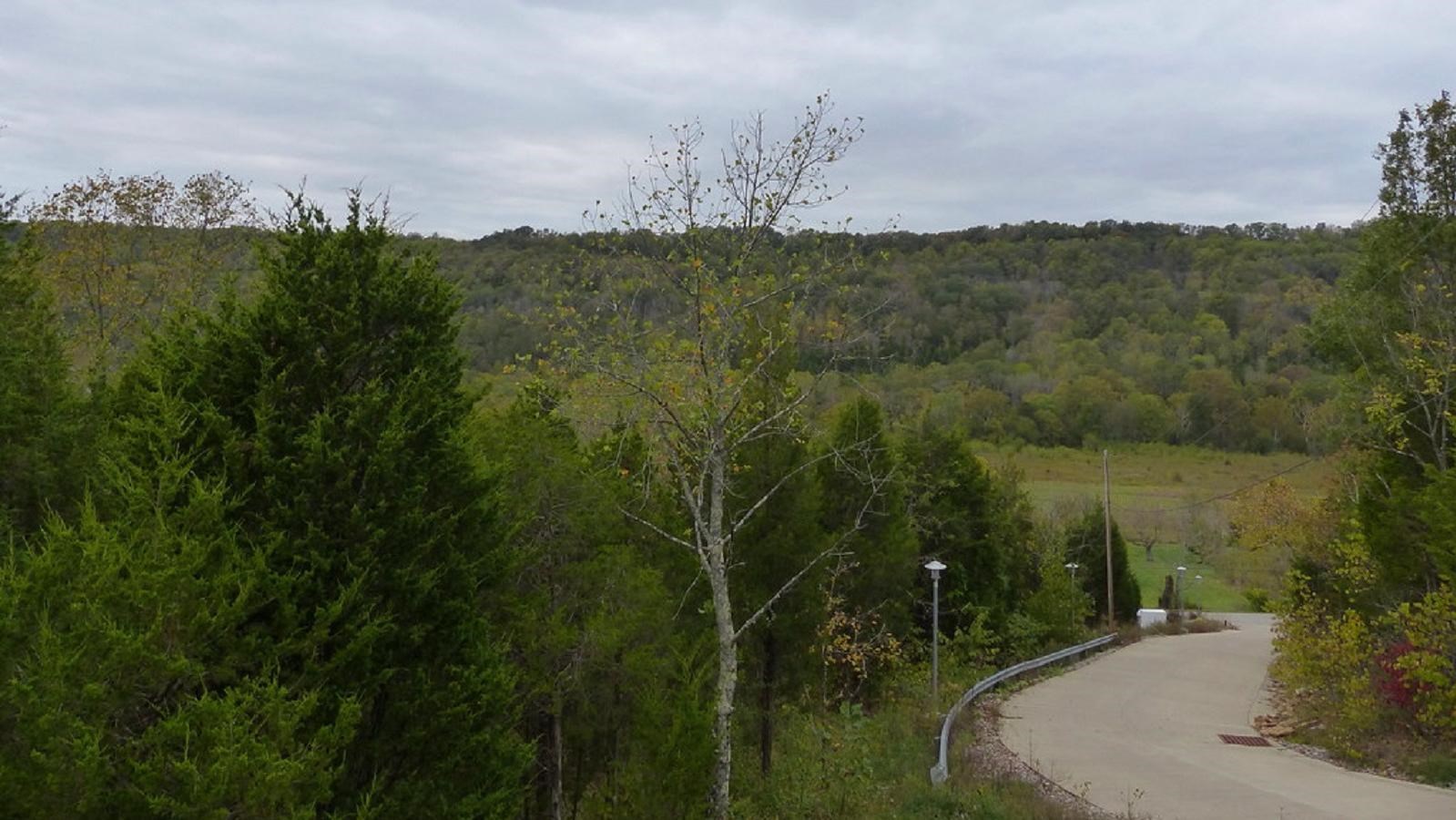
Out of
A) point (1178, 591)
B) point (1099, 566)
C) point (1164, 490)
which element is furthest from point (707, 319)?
point (1164, 490)

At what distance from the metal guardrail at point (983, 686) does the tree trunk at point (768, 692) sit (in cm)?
251

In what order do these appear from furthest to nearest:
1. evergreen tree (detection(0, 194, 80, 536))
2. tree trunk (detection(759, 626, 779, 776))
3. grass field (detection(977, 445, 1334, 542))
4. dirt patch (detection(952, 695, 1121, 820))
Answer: grass field (detection(977, 445, 1334, 542)) → tree trunk (detection(759, 626, 779, 776)) → dirt patch (detection(952, 695, 1121, 820)) → evergreen tree (detection(0, 194, 80, 536))

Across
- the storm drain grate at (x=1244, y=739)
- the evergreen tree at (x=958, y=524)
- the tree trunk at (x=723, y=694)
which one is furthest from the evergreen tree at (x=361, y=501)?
the evergreen tree at (x=958, y=524)

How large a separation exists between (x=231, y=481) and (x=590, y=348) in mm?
4367

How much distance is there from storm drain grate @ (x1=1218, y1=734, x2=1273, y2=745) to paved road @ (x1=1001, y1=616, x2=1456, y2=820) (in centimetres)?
28

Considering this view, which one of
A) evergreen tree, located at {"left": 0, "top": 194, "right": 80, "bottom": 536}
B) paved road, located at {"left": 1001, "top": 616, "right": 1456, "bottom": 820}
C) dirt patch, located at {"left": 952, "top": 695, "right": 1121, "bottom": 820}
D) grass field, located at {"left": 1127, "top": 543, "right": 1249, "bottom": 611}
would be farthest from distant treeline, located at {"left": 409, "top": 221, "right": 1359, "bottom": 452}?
evergreen tree, located at {"left": 0, "top": 194, "right": 80, "bottom": 536}

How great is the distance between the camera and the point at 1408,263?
19.8 m

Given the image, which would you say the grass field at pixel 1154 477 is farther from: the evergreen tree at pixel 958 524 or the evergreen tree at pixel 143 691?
the evergreen tree at pixel 143 691

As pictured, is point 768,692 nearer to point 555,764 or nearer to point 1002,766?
point 1002,766

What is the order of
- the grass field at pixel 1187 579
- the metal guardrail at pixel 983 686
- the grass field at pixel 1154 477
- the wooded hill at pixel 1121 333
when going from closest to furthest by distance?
1. the metal guardrail at pixel 983 686
2. the grass field at pixel 1187 579
3. the grass field at pixel 1154 477
4. the wooded hill at pixel 1121 333

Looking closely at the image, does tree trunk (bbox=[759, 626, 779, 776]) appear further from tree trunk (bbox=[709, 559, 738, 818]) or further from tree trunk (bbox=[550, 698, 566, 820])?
tree trunk (bbox=[550, 698, 566, 820])

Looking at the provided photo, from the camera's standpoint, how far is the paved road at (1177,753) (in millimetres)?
14219

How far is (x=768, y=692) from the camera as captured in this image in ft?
53.5

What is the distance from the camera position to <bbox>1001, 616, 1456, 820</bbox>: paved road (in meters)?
14.2
